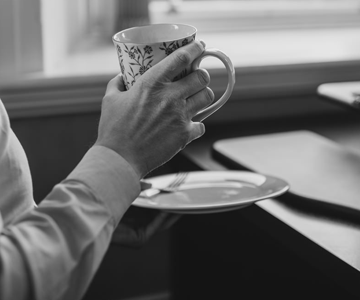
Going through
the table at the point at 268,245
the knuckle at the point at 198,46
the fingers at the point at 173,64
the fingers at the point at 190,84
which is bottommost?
the table at the point at 268,245

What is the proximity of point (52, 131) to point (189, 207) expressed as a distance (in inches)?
25.7

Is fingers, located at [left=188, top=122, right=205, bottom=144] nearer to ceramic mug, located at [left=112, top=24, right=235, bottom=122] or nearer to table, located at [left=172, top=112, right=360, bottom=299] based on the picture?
ceramic mug, located at [left=112, top=24, right=235, bottom=122]

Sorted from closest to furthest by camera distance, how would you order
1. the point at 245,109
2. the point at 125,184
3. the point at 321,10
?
1. the point at 125,184
2. the point at 245,109
3. the point at 321,10

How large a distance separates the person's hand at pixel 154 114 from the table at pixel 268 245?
0.87 feet

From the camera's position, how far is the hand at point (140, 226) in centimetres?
92

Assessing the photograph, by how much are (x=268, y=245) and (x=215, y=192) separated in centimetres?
25

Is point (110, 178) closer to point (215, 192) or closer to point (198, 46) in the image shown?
point (198, 46)

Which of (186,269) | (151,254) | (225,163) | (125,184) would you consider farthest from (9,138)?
(151,254)

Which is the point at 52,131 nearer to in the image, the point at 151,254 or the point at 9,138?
the point at 151,254

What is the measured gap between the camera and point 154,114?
2.16ft

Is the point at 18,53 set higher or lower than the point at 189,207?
higher

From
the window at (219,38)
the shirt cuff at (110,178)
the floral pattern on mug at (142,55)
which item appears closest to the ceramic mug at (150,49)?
the floral pattern on mug at (142,55)

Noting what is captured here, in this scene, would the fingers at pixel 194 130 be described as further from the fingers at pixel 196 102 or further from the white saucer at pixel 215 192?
the white saucer at pixel 215 192

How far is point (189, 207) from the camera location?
895 millimetres
